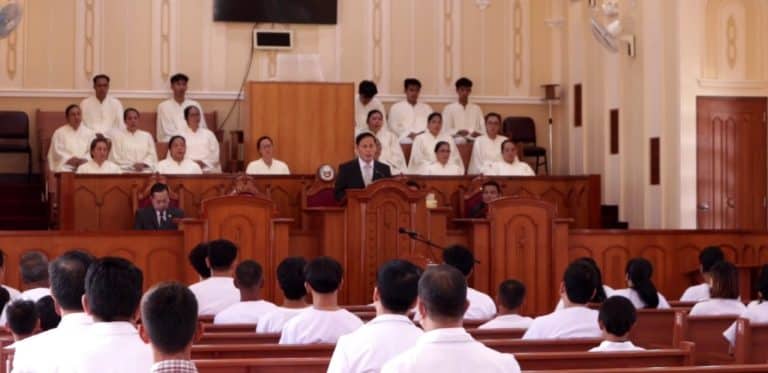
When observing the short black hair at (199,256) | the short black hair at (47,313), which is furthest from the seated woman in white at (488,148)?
the short black hair at (47,313)

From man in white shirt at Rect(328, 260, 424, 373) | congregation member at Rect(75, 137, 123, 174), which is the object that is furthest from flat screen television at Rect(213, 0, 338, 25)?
man in white shirt at Rect(328, 260, 424, 373)

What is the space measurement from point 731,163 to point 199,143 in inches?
260

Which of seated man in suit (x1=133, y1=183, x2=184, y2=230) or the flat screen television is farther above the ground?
the flat screen television

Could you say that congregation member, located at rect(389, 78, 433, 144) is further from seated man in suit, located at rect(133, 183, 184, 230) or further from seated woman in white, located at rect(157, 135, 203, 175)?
seated man in suit, located at rect(133, 183, 184, 230)

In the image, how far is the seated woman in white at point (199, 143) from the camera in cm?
1668

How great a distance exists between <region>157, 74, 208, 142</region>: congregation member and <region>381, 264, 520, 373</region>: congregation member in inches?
525

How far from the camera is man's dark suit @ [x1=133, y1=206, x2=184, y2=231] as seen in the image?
43.5ft

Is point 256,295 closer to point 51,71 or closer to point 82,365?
point 82,365

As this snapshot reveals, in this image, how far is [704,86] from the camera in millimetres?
15633

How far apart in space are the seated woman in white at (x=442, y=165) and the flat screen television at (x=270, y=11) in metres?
3.14

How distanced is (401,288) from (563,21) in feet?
46.3

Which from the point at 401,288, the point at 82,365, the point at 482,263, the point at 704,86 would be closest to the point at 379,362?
the point at 401,288

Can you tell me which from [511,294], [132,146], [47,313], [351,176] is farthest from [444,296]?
[132,146]

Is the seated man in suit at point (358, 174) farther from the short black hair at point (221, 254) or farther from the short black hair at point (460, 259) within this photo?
the short black hair at point (221, 254)
